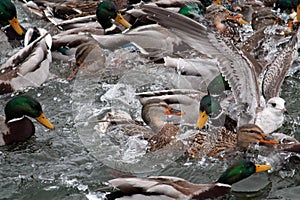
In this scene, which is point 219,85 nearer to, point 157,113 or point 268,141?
point 157,113

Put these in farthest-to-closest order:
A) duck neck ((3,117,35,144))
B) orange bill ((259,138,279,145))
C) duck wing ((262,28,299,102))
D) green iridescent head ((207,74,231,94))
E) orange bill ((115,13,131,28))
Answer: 1. orange bill ((115,13,131,28))
2. green iridescent head ((207,74,231,94))
3. duck wing ((262,28,299,102))
4. duck neck ((3,117,35,144))
5. orange bill ((259,138,279,145))

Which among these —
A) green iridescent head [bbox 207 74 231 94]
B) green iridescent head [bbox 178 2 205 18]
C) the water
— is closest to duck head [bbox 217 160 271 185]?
the water

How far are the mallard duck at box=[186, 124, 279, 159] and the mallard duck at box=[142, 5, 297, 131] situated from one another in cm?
55

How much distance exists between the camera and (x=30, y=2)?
37.2 feet

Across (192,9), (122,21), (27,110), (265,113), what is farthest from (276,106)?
(122,21)

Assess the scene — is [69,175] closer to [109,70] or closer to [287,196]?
[287,196]

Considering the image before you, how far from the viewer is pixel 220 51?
7090 millimetres

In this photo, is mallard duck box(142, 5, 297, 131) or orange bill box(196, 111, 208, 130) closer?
mallard duck box(142, 5, 297, 131)

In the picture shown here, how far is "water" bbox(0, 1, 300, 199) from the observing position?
641 centimetres

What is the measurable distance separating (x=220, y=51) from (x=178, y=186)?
1.73 meters

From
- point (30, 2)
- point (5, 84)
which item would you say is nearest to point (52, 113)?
point (5, 84)

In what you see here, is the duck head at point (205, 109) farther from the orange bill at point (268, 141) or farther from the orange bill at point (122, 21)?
the orange bill at point (122, 21)

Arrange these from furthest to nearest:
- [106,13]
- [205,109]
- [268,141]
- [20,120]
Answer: [106,13]
[20,120]
[205,109]
[268,141]

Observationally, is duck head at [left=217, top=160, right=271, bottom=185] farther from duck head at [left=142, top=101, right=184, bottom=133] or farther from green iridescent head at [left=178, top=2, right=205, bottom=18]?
green iridescent head at [left=178, top=2, right=205, bottom=18]
